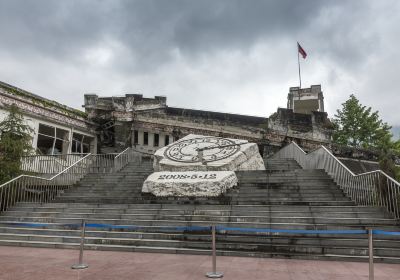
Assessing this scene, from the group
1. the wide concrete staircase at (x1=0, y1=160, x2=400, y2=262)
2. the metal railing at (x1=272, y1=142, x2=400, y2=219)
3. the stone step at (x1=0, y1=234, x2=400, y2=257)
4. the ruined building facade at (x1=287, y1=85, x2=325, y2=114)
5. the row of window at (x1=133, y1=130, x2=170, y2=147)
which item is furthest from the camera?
the ruined building facade at (x1=287, y1=85, x2=325, y2=114)

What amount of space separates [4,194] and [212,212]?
731 cm

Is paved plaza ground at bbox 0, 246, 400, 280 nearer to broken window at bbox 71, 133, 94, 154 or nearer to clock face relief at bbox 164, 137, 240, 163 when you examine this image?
clock face relief at bbox 164, 137, 240, 163

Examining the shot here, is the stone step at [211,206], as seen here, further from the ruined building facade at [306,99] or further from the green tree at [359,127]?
the ruined building facade at [306,99]

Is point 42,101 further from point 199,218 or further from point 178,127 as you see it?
point 199,218

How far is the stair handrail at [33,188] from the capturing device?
11.1 meters

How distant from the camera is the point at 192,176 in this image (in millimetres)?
11102

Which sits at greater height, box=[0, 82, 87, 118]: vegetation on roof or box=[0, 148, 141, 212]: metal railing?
box=[0, 82, 87, 118]: vegetation on roof

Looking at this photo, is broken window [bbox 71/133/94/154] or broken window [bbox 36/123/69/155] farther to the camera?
broken window [bbox 71/133/94/154]

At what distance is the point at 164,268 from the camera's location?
5.88m

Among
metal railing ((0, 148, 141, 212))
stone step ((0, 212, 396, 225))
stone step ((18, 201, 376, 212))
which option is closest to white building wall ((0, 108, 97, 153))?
metal railing ((0, 148, 141, 212))

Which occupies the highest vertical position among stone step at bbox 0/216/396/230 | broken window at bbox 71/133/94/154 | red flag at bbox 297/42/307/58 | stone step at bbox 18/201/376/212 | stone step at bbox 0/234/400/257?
red flag at bbox 297/42/307/58

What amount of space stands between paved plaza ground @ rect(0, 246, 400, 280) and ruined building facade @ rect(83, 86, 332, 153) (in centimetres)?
1368

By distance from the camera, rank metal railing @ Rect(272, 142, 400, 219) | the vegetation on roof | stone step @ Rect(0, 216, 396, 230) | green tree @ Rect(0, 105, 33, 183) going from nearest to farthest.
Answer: stone step @ Rect(0, 216, 396, 230)
metal railing @ Rect(272, 142, 400, 219)
green tree @ Rect(0, 105, 33, 183)
the vegetation on roof

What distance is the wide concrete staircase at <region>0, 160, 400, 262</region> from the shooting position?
7230 millimetres
